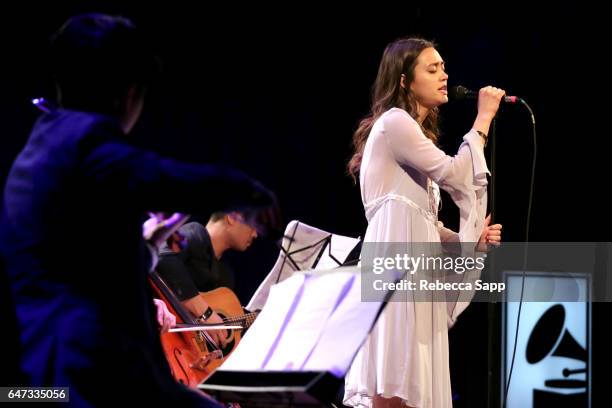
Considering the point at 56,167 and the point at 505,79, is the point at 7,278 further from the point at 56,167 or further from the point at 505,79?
the point at 505,79

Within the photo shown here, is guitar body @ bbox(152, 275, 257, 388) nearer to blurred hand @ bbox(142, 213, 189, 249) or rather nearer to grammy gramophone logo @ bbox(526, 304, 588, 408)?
blurred hand @ bbox(142, 213, 189, 249)

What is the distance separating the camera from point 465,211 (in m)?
2.87

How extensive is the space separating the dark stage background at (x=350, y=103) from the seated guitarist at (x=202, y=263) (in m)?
0.48

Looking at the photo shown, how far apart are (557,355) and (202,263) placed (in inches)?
84.3

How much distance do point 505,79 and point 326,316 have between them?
3.36 meters

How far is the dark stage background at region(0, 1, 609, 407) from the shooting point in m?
4.50

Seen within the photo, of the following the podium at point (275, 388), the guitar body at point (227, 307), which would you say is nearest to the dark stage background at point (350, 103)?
the guitar body at point (227, 307)

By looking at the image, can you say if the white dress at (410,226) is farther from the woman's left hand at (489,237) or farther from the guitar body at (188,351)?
the guitar body at (188,351)

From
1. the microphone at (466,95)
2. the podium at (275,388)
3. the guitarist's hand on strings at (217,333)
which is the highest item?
the microphone at (466,95)

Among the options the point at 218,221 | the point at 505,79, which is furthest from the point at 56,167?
the point at 505,79

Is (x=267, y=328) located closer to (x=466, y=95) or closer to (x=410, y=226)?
(x=410, y=226)

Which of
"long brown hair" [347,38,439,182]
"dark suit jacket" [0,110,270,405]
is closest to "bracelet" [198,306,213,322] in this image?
"long brown hair" [347,38,439,182]

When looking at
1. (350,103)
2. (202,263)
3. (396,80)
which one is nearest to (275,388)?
(396,80)

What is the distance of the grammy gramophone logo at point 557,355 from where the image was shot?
472 cm
